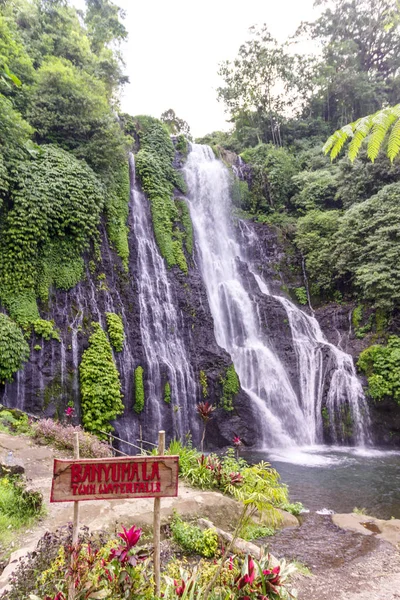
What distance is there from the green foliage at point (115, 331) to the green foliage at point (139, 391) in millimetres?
942

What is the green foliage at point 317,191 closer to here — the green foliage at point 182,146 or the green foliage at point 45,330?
the green foliage at point 182,146

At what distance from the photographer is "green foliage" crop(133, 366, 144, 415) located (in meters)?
11.2

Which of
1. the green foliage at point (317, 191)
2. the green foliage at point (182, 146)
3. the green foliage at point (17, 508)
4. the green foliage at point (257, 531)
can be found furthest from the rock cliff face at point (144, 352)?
the green foliage at point (182, 146)

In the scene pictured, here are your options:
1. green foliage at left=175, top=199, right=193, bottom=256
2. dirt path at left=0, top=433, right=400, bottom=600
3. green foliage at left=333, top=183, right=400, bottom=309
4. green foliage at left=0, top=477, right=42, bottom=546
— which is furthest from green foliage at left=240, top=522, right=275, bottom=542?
green foliage at left=175, top=199, right=193, bottom=256

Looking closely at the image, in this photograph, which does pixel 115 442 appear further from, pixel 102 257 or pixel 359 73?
pixel 359 73

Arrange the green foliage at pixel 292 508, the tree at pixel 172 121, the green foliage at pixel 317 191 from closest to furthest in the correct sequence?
the green foliage at pixel 292 508 < the green foliage at pixel 317 191 < the tree at pixel 172 121

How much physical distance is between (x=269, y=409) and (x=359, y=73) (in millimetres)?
24154

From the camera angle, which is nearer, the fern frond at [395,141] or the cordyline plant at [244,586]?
the fern frond at [395,141]

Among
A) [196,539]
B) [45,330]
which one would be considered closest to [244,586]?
[196,539]

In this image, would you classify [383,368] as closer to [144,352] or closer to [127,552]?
[144,352]

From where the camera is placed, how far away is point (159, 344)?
1270cm

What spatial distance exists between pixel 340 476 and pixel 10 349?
9.21 metres

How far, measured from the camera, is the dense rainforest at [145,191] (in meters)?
10.8

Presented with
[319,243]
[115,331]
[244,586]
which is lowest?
[244,586]
